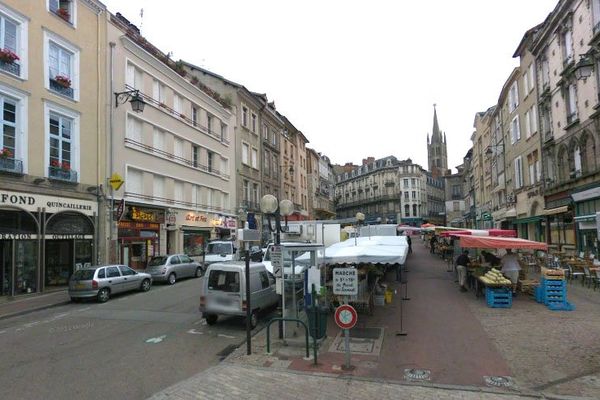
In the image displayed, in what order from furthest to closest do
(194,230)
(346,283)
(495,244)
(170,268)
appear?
(194,230)
(170,268)
(495,244)
(346,283)

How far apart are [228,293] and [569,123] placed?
20.3 metres

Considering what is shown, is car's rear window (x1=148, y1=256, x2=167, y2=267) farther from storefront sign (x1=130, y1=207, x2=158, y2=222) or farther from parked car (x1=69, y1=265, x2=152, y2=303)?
storefront sign (x1=130, y1=207, x2=158, y2=222)

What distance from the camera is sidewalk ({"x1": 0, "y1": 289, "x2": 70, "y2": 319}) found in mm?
14375

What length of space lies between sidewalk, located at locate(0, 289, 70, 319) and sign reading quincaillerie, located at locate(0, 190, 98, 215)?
3.39 m

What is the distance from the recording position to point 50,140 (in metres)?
19.2

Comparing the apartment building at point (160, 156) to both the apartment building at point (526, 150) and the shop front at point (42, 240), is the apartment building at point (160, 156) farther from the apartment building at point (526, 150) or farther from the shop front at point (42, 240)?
the apartment building at point (526, 150)

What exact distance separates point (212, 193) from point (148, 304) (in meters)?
20.2

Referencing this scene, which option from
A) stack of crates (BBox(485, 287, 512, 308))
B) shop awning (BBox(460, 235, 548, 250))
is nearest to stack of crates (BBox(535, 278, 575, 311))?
stack of crates (BBox(485, 287, 512, 308))

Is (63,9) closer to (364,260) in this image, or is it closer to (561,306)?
(364,260)

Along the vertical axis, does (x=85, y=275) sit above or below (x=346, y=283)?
below

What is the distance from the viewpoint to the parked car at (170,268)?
20562 mm

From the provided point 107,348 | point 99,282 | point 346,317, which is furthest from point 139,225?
point 346,317

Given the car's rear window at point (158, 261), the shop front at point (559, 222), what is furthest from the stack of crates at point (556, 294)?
the car's rear window at point (158, 261)

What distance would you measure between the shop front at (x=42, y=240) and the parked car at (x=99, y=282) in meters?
2.96
